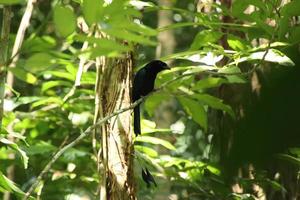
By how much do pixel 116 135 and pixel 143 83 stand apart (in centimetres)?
33

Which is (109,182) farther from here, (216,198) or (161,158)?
(161,158)

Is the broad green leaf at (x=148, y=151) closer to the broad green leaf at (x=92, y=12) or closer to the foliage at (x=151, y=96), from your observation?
the foliage at (x=151, y=96)

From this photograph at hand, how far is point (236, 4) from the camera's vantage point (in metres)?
1.55

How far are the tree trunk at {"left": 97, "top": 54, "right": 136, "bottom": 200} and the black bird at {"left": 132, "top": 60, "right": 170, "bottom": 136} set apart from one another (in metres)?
0.18

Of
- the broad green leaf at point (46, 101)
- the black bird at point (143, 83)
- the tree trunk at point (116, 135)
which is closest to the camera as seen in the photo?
the tree trunk at point (116, 135)

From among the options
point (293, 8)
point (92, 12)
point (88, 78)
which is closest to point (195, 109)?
point (88, 78)

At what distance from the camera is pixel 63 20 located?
0.65 meters

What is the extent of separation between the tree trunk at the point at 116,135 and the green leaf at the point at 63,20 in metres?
0.84

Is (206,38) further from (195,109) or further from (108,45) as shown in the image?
(108,45)

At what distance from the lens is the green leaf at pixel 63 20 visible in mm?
646

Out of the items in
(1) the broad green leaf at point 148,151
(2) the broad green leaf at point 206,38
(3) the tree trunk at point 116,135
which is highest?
(2) the broad green leaf at point 206,38

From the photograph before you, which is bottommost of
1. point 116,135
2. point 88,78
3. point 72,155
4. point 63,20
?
point 72,155

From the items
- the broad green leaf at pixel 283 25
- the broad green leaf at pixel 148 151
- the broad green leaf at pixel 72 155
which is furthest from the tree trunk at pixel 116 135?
the broad green leaf at pixel 72 155

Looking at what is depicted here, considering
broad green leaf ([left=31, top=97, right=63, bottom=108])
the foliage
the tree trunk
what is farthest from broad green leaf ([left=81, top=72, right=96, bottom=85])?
the tree trunk
